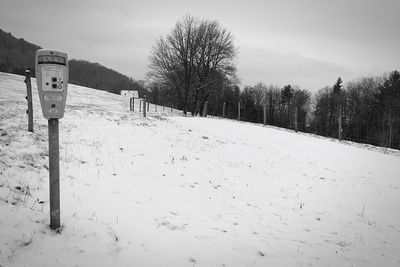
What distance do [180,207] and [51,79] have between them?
3849mm

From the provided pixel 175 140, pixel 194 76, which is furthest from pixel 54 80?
pixel 194 76

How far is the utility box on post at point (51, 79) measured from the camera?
144 inches

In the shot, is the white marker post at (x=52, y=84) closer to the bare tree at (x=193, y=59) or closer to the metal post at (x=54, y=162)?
the metal post at (x=54, y=162)

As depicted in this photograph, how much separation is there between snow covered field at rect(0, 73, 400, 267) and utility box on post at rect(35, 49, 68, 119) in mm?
1877

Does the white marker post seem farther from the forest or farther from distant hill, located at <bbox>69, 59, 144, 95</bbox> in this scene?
distant hill, located at <bbox>69, 59, 144, 95</bbox>

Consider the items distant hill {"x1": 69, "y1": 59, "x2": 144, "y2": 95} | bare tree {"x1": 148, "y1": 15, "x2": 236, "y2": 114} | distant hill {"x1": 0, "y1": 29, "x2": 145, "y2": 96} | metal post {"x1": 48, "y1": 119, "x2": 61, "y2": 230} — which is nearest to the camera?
metal post {"x1": 48, "y1": 119, "x2": 61, "y2": 230}

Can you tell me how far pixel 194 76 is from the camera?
3934 centimetres

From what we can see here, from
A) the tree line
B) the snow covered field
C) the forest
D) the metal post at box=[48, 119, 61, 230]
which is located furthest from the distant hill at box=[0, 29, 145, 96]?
the metal post at box=[48, 119, 61, 230]

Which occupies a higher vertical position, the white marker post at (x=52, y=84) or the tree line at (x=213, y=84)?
the tree line at (x=213, y=84)

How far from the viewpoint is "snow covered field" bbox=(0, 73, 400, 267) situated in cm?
432

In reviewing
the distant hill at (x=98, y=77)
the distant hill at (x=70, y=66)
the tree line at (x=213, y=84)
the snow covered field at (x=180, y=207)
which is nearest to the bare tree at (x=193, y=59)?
the tree line at (x=213, y=84)

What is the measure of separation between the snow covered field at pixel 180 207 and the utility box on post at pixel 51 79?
6.16 ft

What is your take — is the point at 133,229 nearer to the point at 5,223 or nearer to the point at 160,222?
the point at 160,222

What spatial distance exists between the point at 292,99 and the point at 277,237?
8963 centimetres
